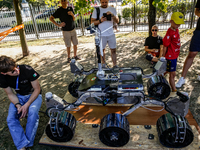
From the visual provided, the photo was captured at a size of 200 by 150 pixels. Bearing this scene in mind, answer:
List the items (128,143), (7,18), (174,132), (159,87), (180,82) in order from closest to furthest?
1. (174,132)
2. (128,143)
3. (159,87)
4. (180,82)
5. (7,18)

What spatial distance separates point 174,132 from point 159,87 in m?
1.27

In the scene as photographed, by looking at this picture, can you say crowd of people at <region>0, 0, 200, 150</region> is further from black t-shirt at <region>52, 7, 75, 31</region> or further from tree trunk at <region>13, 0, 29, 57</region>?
tree trunk at <region>13, 0, 29, 57</region>

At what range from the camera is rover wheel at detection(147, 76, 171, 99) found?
3443 mm

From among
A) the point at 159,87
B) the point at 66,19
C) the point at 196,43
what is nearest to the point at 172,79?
the point at 159,87

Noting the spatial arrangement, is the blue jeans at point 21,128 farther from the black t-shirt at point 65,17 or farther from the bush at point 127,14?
the bush at point 127,14

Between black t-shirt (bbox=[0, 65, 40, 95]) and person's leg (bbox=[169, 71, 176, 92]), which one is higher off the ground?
black t-shirt (bbox=[0, 65, 40, 95])

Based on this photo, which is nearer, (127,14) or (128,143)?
(128,143)

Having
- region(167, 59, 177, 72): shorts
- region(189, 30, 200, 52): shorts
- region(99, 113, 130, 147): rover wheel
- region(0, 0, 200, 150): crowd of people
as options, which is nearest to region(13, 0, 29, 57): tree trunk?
region(0, 0, 200, 150): crowd of people

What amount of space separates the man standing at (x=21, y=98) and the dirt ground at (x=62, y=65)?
0.30 meters

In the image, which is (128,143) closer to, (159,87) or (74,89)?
(159,87)

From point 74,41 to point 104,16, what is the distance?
2243 millimetres

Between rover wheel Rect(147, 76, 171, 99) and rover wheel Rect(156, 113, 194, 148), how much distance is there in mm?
1001

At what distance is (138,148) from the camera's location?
2.56 m

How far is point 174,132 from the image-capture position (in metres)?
2.48
